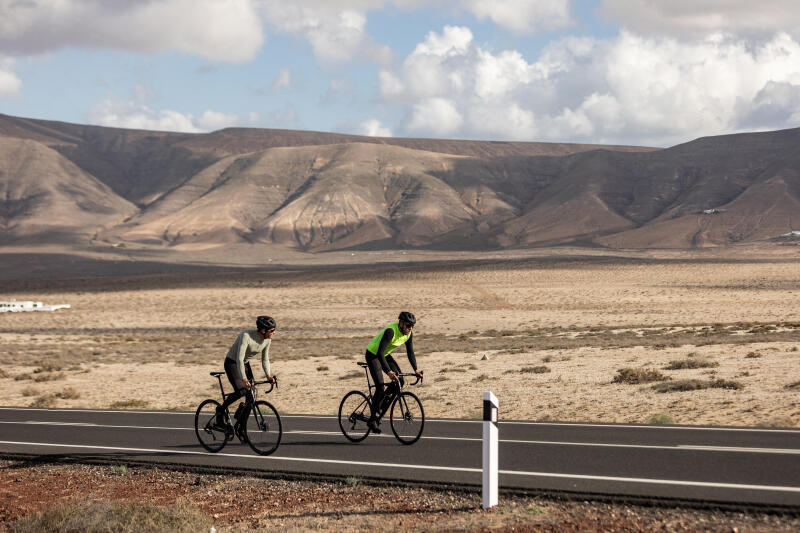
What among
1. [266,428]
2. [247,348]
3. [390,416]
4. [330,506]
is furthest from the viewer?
[390,416]

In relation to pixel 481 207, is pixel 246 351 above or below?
below

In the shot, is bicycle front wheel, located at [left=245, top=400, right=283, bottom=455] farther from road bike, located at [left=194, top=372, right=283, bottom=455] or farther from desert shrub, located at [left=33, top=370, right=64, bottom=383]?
desert shrub, located at [left=33, top=370, right=64, bottom=383]

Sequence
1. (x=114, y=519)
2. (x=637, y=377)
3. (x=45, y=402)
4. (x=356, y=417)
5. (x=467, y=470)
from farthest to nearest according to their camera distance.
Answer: (x=45, y=402)
(x=637, y=377)
(x=356, y=417)
(x=467, y=470)
(x=114, y=519)

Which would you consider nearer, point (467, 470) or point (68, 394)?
point (467, 470)

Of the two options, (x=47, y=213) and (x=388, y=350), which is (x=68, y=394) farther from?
(x=47, y=213)

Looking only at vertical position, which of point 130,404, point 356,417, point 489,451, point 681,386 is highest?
point 489,451

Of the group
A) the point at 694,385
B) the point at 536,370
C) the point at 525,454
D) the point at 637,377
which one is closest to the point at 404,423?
the point at 525,454

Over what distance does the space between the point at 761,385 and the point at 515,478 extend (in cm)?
1013

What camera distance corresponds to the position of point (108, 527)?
8.30m

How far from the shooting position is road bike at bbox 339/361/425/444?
11836mm

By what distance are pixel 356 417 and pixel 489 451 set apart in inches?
162

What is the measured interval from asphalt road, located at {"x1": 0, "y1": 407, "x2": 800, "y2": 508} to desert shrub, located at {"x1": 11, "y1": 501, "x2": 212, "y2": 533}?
7.72ft

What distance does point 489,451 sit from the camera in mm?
8492

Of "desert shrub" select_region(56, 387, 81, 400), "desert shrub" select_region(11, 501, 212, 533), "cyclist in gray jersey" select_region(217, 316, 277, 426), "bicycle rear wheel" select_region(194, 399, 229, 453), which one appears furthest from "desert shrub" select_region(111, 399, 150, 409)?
"desert shrub" select_region(11, 501, 212, 533)
